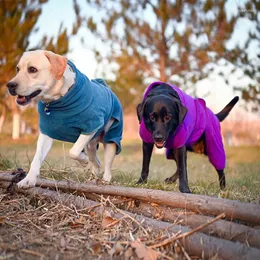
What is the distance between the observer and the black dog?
391cm

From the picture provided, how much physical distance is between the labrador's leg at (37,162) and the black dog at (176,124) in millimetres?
999

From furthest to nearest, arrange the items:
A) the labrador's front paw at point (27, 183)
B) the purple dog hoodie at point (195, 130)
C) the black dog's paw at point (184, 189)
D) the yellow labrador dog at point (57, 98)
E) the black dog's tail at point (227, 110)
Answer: the black dog's tail at point (227, 110), the purple dog hoodie at point (195, 130), the black dog's paw at point (184, 189), the yellow labrador dog at point (57, 98), the labrador's front paw at point (27, 183)

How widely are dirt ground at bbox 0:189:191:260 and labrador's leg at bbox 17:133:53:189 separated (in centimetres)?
26

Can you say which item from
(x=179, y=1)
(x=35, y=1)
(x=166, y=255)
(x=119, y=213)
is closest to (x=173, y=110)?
(x=119, y=213)

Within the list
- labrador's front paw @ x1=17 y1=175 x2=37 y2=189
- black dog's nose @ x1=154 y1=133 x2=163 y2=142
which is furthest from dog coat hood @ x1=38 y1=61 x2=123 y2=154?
labrador's front paw @ x1=17 y1=175 x2=37 y2=189

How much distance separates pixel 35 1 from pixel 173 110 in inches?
615

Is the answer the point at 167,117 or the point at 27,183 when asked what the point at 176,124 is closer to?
the point at 167,117

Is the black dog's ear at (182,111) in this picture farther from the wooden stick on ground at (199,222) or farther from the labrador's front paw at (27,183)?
the labrador's front paw at (27,183)

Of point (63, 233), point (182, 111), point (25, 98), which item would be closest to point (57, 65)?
point (25, 98)

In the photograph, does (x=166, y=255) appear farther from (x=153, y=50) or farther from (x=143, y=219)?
(x=153, y=50)

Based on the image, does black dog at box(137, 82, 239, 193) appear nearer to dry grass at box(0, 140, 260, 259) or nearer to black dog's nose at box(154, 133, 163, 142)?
black dog's nose at box(154, 133, 163, 142)

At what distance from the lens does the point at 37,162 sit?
3.61 m

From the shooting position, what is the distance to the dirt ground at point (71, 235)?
2197 mm

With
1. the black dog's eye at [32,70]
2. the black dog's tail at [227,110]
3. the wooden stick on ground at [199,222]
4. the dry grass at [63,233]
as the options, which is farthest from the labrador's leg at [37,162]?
the black dog's tail at [227,110]
